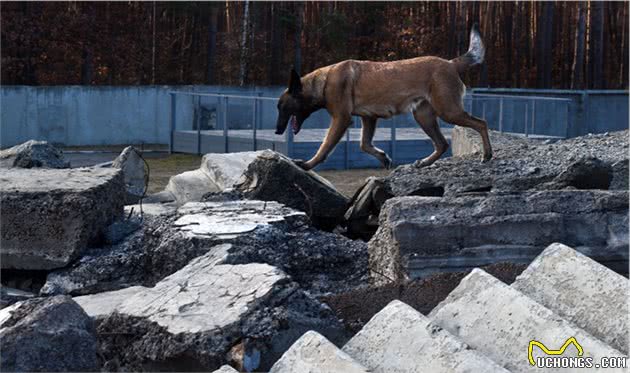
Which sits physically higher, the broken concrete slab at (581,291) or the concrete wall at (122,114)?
the broken concrete slab at (581,291)

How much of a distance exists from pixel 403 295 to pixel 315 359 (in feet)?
5.54

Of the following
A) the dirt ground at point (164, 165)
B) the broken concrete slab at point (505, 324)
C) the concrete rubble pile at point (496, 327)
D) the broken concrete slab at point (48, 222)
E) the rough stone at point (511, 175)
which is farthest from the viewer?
the dirt ground at point (164, 165)

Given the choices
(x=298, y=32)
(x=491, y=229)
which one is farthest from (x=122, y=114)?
(x=491, y=229)

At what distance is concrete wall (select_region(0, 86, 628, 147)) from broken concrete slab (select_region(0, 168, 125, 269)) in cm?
1157

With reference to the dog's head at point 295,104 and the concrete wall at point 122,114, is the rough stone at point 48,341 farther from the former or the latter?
the concrete wall at point 122,114

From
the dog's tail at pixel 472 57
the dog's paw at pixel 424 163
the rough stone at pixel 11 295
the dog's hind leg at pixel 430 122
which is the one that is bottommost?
the rough stone at pixel 11 295

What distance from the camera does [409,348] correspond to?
4633 millimetres

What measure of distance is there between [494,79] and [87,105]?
8.87 m

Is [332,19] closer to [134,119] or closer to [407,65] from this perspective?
[134,119]

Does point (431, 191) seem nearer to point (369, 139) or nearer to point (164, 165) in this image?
point (369, 139)

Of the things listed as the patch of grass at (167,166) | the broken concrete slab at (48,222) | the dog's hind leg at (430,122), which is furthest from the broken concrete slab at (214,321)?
the patch of grass at (167,166)

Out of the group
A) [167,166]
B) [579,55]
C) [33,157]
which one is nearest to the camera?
[33,157]

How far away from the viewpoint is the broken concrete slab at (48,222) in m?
7.41

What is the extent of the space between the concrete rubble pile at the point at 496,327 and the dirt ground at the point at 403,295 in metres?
0.78
